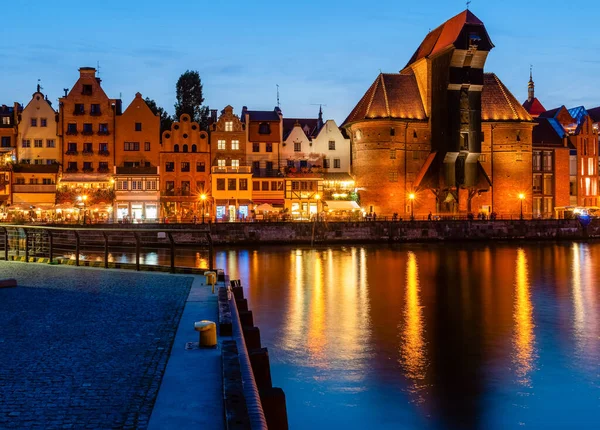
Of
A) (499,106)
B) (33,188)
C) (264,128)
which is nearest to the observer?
(33,188)

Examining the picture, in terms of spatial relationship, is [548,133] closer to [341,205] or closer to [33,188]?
[341,205]

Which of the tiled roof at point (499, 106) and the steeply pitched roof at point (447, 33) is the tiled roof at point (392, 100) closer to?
the steeply pitched roof at point (447, 33)

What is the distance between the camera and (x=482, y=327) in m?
23.0

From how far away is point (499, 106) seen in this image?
255 feet

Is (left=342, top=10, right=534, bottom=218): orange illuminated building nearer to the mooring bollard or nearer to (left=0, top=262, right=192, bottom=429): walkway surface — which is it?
(left=0, top=262, right=192, bottom=429): walkway surface

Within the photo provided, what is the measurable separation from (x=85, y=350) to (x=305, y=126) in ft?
243

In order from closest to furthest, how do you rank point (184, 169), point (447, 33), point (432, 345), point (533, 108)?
point (432, 345) < point (184, 169) < point (447, 33) < point (533, 108)

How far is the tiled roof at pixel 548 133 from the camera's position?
84.7 m

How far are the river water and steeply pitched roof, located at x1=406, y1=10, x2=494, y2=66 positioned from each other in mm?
36329

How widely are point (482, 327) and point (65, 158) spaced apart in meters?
57.7

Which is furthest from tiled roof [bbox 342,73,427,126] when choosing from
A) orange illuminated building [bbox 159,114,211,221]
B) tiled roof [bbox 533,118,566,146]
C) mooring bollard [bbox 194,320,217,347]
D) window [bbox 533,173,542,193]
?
mooring bollard [bbox 194,320,217,347]

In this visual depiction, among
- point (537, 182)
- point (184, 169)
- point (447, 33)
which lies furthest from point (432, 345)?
point (537, 182)

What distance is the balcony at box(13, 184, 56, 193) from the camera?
68.0 meters

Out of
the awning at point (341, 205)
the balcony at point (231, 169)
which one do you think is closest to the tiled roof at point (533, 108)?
the awning at point (341, 205)
